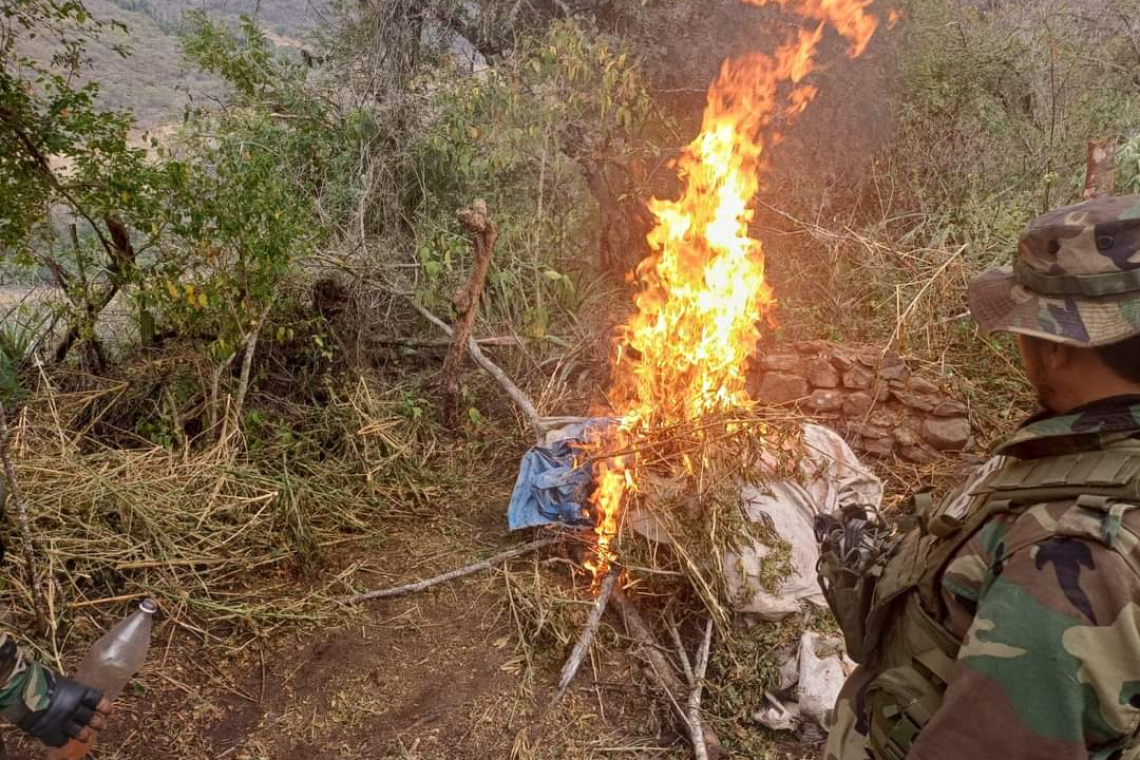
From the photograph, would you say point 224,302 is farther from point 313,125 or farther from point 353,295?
point 313,125

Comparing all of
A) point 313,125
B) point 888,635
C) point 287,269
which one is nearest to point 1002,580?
point 888,635

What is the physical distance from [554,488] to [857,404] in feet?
8.08

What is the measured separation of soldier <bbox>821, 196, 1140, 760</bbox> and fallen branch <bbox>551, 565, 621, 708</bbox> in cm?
208

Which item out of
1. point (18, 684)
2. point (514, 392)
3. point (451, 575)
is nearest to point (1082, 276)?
point (18, 684)

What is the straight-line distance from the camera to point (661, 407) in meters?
4.11

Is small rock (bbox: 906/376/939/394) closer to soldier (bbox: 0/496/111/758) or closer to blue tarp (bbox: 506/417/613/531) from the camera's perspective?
blue tarp (bbox: 506/417/613/531)

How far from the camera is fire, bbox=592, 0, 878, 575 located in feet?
12.9

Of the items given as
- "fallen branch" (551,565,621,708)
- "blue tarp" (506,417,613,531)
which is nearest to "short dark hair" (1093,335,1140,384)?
"fallen branch" (551,565,621,708)

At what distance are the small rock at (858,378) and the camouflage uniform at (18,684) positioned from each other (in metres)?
4.85

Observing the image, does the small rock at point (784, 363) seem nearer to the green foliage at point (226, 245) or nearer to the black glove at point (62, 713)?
the green foliage at point (226, 245)

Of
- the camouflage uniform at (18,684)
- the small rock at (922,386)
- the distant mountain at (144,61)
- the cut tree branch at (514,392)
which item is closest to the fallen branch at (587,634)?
the cut tree branch at (514,392)

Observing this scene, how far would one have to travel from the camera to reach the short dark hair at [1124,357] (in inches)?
45.2

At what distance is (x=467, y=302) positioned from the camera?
4980 millimetres

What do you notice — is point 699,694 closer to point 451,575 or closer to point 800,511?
point 800,511
